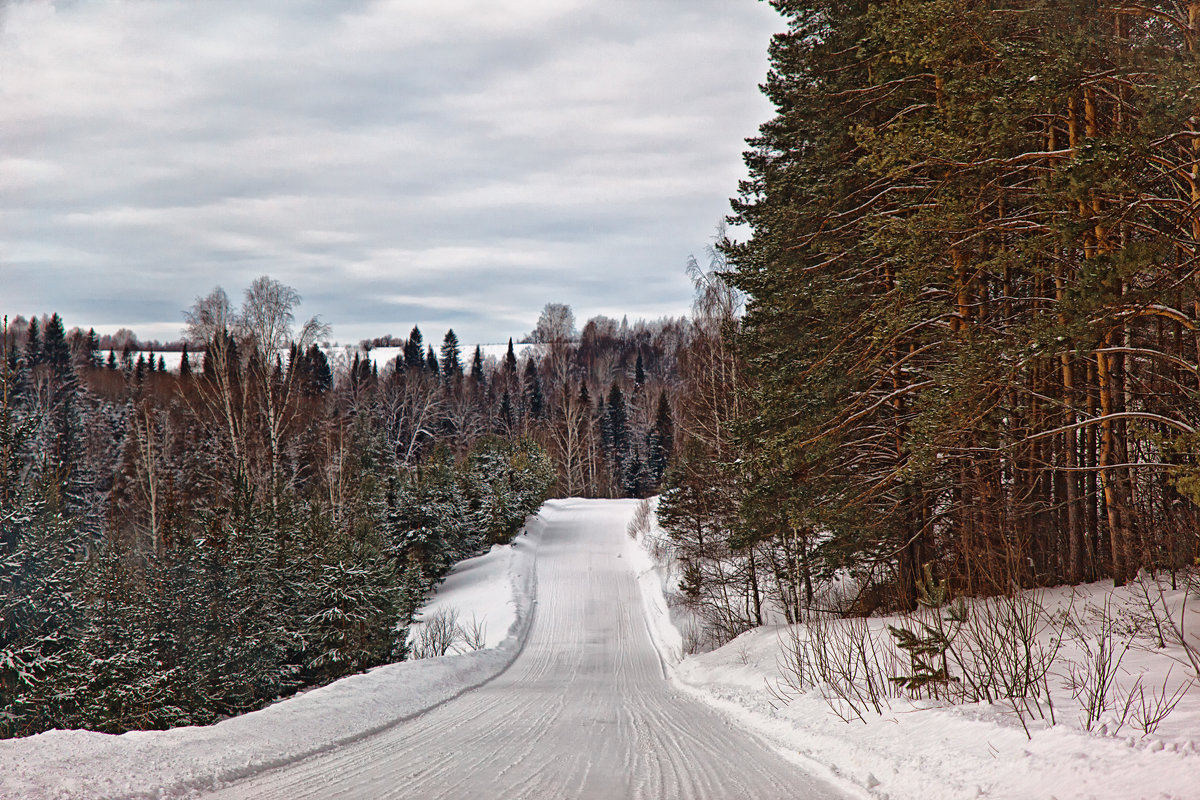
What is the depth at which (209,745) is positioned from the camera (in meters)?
5.77

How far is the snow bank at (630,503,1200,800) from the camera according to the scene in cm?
385

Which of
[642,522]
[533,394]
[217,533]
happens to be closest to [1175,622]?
[217,533]

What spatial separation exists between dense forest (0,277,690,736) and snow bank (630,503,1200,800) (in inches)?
438

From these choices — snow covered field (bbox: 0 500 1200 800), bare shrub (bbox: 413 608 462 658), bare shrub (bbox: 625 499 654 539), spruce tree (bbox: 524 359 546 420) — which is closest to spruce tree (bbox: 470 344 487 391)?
spruce tree (bbox: 524 359 546 420)

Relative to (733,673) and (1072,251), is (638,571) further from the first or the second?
(1072,251)

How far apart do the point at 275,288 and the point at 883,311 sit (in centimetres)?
2460

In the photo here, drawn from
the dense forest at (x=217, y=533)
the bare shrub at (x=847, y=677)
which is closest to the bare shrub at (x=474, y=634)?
the dense forest at (x=217, y=533)

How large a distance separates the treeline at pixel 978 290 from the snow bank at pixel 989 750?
1.27 m

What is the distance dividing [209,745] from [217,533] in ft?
39.9

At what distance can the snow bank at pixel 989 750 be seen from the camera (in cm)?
385

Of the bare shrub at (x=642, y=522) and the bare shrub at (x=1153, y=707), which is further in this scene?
the bare shrub at (x=642, y=522)

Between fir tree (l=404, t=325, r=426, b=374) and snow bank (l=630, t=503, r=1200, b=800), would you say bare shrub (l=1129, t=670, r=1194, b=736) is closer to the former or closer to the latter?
snow bank (l=630, t=503, r=1200, b=800)

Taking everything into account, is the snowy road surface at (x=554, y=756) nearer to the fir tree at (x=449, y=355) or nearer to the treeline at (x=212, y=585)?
the treeline at (x=212, y=585)

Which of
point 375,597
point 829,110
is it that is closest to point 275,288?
point 375,597
